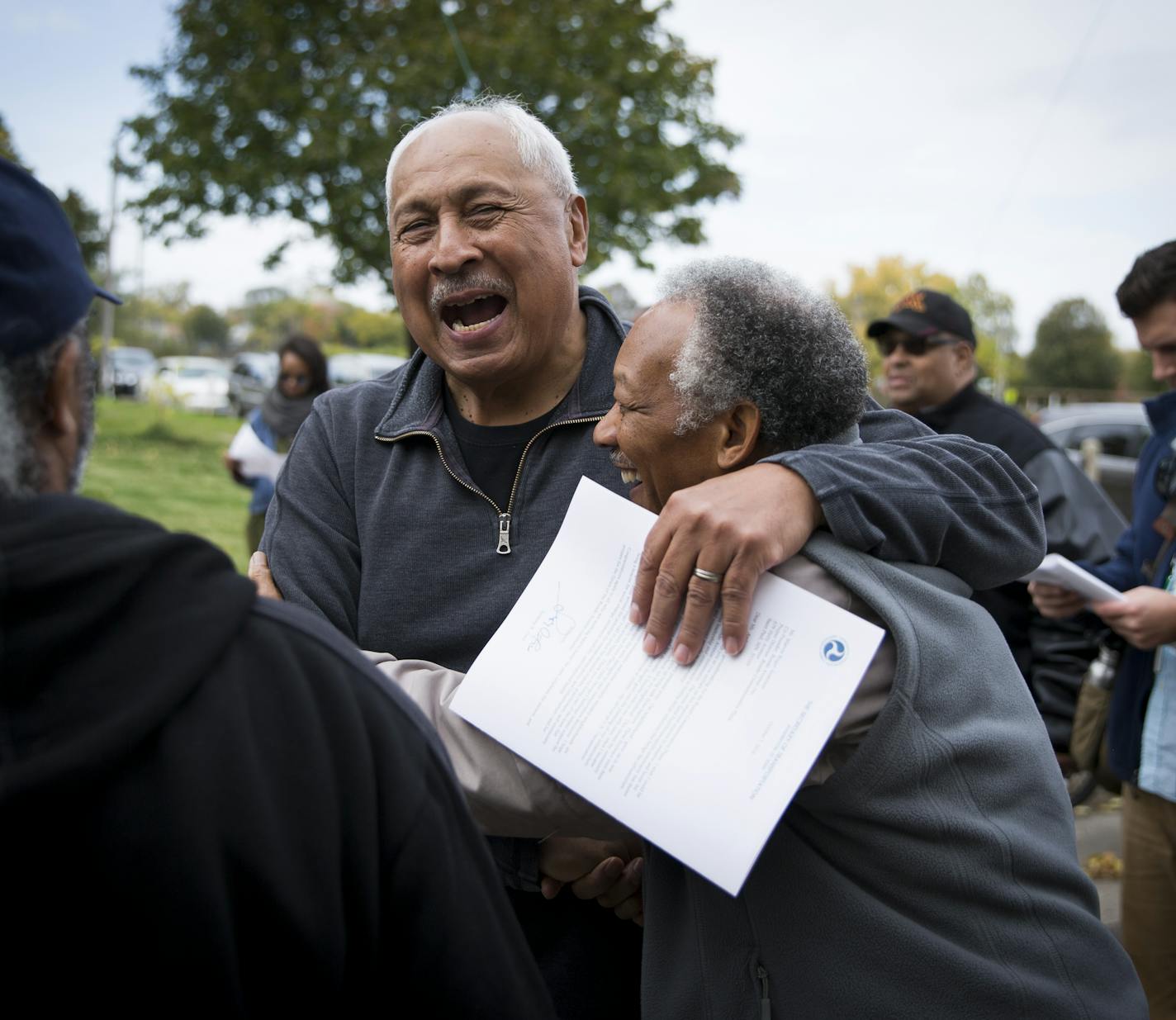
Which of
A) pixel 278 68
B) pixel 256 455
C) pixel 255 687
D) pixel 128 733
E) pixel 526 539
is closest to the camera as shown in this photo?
pixel 128 733

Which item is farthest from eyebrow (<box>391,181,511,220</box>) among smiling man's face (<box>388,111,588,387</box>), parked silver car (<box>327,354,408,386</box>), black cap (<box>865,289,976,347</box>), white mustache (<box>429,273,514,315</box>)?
parked silver car (<box>327,354,408,386</box>)

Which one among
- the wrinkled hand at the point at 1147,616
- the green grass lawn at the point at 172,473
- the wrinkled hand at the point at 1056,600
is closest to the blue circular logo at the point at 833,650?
the wrinkled hand at the point at 1147,616

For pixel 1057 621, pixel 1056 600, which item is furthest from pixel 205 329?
pixel 1056 600

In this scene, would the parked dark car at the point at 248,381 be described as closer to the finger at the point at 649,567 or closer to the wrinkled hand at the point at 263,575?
the wrinkled hand at the point at 263,575

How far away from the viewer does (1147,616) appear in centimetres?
274

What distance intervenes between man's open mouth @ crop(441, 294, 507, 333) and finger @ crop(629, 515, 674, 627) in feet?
2.74

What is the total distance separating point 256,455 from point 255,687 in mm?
5804

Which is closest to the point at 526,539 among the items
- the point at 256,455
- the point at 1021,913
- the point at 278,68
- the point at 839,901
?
the point at 839,901

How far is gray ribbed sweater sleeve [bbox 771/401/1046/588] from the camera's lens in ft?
4.72

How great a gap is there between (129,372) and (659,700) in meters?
32.4

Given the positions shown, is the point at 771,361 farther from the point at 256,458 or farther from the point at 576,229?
the point at 256,458

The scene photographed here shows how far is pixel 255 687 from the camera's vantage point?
3.08ft

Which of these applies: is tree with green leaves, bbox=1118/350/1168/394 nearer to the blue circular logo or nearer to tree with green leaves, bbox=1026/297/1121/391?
tree with green leaves, bbox=1026/297/1121/391

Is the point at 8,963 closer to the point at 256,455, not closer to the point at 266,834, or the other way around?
the point at 266,834
